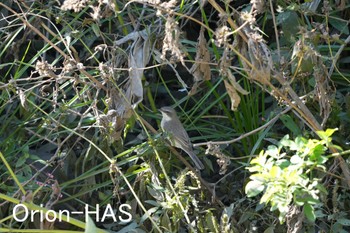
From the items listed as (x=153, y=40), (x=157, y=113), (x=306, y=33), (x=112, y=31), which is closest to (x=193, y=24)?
(x=112, y=31)

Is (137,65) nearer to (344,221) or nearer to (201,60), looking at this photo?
(201,60)

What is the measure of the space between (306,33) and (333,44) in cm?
143

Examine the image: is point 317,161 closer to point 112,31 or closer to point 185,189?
point 185,189

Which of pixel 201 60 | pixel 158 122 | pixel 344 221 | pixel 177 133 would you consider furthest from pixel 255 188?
pixel 158 122

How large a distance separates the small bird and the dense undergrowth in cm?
5

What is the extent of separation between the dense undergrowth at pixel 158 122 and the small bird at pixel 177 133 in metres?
0.05

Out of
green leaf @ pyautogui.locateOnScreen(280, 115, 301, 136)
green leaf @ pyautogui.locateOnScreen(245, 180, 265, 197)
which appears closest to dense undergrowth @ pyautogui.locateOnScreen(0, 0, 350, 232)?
green leaf @ pyautogui.locateOnScreen(280, 115, 301, 136)

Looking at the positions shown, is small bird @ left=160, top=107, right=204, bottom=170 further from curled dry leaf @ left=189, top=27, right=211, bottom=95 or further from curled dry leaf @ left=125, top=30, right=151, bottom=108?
curled dry leaf @ left=189, top=27, right=211, bottom=95

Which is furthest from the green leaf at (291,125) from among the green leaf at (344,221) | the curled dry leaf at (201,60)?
the curled dry leaf at (201,60)

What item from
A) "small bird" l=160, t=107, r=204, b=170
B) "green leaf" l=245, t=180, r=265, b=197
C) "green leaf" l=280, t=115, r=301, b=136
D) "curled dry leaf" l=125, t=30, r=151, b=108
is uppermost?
"green leaf" l=245, t=180, r=265, b=197

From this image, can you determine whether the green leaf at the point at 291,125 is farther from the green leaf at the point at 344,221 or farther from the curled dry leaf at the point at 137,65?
the curled dry leaf at the point at 137,65

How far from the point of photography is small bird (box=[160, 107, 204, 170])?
3.96m

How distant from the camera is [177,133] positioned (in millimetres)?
3971

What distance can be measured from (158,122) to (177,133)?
444mm
